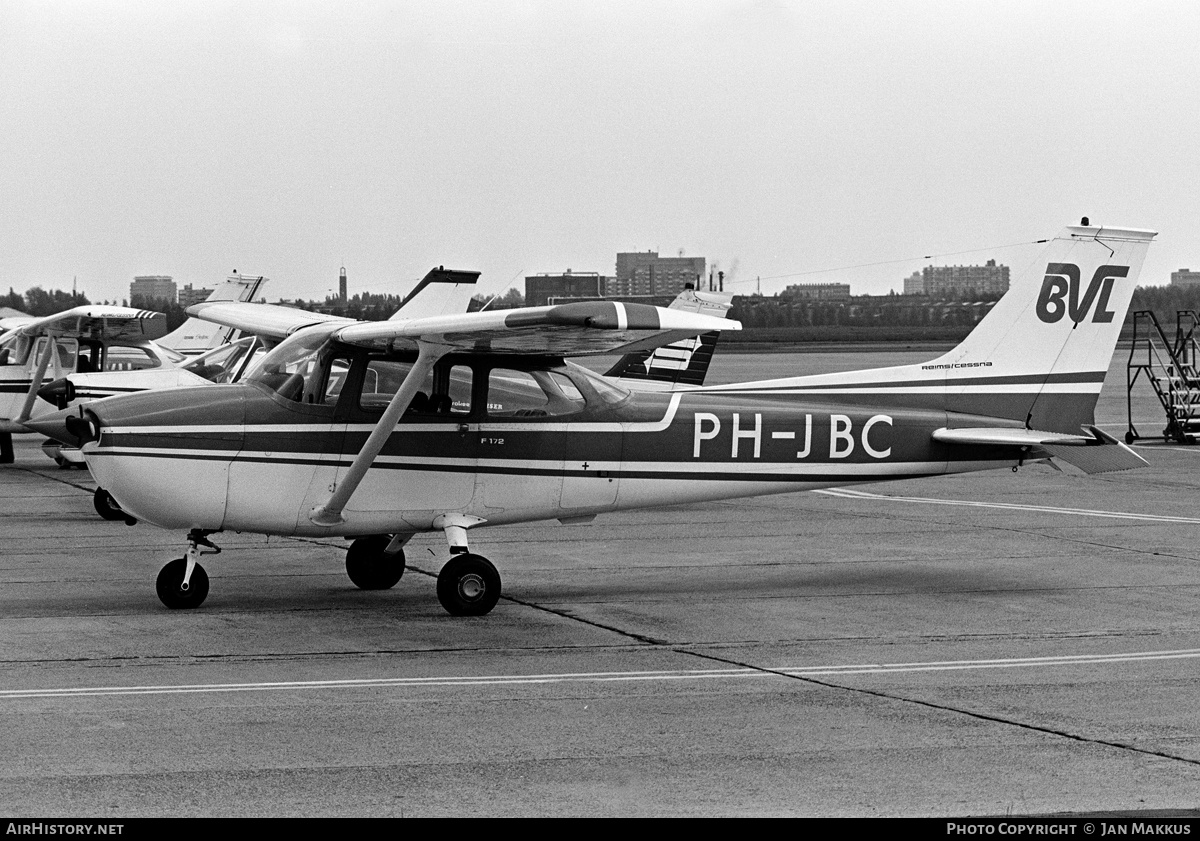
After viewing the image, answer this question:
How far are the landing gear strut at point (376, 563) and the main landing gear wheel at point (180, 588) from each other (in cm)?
126

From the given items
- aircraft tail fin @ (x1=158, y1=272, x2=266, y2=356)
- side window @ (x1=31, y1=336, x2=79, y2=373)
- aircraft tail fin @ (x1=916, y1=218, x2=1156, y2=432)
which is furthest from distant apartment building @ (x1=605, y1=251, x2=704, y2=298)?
aircraft tail fin @ (x1=916, y1=218, x2=1156, y2=432)

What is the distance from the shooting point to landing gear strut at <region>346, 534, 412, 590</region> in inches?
450

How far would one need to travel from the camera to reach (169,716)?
7.34m

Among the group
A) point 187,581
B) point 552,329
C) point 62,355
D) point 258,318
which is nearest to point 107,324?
point 62,355

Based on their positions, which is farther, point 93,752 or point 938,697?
point 938,697

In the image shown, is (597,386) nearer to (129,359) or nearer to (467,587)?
(467,587)

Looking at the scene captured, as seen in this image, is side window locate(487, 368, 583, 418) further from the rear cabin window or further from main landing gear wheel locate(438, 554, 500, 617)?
main landing gear wheel locate(438, 554, 500, 617)

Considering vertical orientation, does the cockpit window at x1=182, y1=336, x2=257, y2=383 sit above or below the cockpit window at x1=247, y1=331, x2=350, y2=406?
below

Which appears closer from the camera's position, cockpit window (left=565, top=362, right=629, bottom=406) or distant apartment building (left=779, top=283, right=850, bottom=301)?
cockpit window (left=565, top=362, right=629, bottom=406)

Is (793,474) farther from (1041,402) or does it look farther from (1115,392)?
(1115,392)

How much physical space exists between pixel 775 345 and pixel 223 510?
277 feet

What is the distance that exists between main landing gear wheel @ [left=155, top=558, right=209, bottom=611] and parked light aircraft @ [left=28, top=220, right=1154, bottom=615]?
0.05 feet

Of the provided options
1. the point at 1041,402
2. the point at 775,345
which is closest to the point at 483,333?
the point at 1041,402

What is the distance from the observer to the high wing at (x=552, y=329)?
28.2 feet
